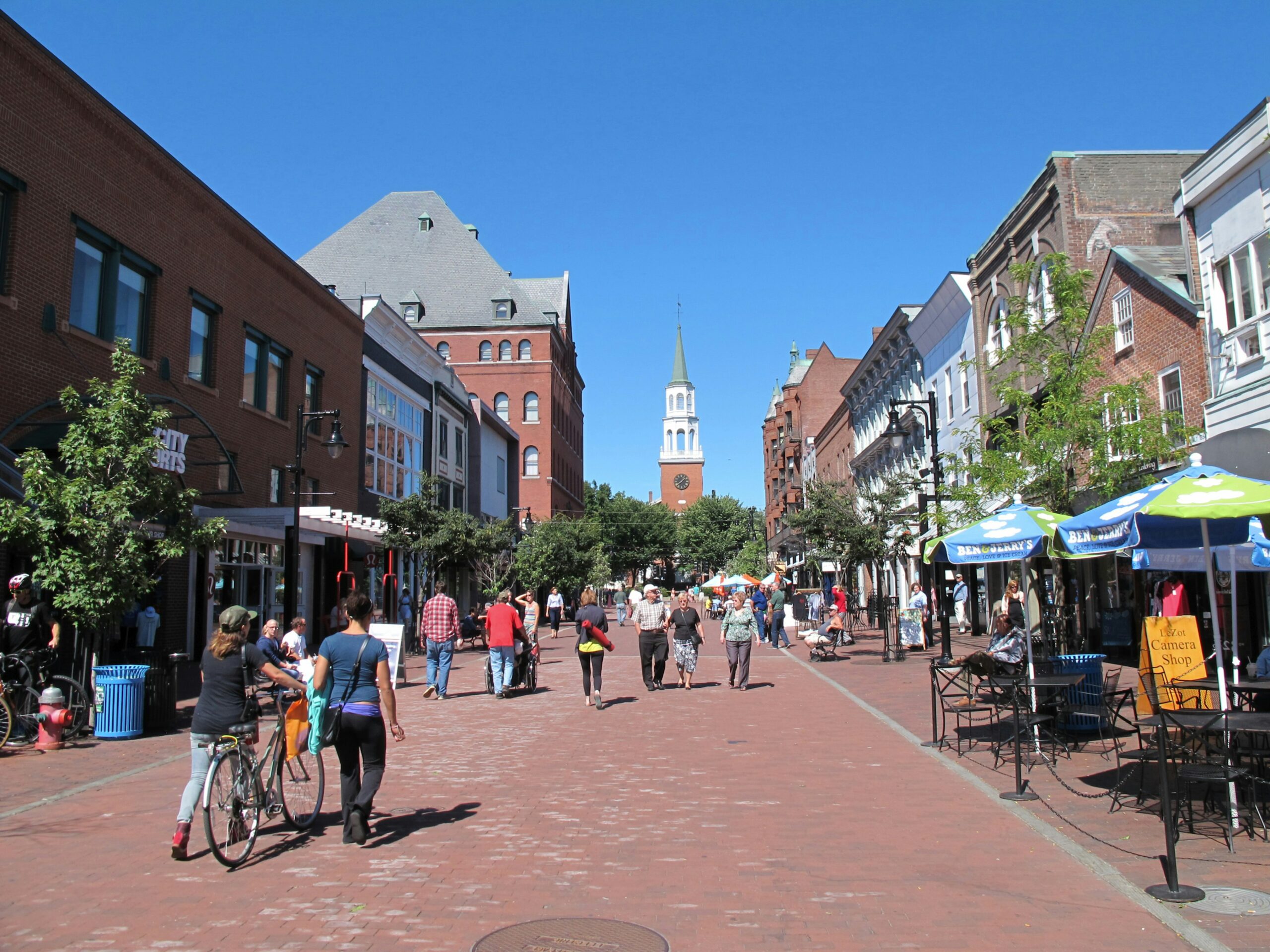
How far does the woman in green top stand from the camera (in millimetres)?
18109

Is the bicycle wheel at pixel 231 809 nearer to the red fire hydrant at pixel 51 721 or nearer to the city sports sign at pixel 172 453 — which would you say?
the red fire hydrant at pixel 51 721

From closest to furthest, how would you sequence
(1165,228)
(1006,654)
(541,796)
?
(541,796), (1006,654), (1165,228)

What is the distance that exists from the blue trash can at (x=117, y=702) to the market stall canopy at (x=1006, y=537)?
9.87 m

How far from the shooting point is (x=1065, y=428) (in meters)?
15.0

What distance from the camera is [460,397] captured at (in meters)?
45.0

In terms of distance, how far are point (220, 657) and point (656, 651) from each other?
1204cm

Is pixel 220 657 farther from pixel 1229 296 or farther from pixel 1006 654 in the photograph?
pixel 1229 296

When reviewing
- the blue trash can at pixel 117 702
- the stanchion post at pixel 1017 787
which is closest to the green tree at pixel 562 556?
the blue trash can at pixel 117 702

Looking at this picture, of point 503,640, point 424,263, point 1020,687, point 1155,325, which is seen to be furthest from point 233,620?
point 424,263

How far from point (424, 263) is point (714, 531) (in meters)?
47.0

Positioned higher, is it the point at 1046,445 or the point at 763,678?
the point at 1046,445

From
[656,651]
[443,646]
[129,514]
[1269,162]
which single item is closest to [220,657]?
[129,514]

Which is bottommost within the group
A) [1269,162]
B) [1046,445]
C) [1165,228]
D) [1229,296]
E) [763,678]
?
[763,678]

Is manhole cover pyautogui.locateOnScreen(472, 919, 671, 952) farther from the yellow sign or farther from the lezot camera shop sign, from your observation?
the lezot camera shop sign
